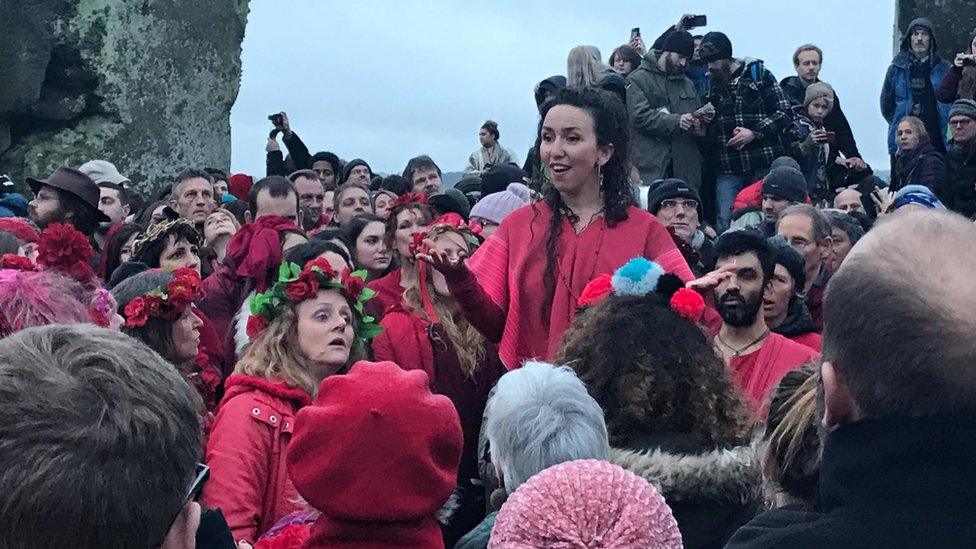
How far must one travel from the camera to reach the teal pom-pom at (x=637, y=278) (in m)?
3.37

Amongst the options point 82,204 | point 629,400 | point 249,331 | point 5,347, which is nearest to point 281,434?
point 249,331

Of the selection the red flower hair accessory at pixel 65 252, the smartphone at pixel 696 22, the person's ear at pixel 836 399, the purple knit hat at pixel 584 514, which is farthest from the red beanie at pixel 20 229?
the smartphone at pixel 696 22

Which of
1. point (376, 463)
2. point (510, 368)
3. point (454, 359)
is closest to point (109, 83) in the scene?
point (454, 359)

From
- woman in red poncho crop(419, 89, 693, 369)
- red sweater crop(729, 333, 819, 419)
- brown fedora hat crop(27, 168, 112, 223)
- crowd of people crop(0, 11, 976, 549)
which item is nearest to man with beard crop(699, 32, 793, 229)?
crowd of people crop(0, 11, 976, 549)

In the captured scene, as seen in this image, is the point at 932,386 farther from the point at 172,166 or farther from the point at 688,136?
the point at 172,166

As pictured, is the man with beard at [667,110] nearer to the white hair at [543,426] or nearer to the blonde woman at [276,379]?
the blonde woman at [276,379]

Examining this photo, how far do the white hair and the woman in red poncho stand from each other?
1.38m

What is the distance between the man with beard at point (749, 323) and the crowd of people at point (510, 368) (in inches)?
0.5

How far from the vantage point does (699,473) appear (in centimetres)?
285

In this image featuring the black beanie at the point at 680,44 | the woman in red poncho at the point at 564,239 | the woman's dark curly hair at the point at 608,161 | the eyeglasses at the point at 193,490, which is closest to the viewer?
the eyeglasses at the point at 193,490

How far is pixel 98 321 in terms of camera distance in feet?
12.9

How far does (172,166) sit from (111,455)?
31.0 ft

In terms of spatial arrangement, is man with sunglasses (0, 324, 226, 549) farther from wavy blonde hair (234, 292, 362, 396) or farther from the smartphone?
the smartphone

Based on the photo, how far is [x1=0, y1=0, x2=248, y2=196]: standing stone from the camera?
10297mm
